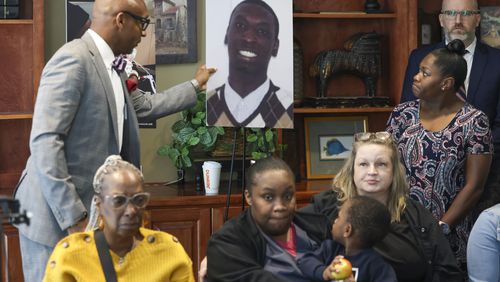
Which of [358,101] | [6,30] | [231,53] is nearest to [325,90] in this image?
[358,101]

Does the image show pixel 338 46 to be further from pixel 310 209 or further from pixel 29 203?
pixel 29 203

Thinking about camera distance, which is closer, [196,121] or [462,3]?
[462,3]

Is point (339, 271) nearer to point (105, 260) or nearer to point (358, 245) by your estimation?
point (358, 245)

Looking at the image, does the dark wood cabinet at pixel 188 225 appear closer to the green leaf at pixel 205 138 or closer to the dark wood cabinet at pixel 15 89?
the green leaf at pixel 205 138

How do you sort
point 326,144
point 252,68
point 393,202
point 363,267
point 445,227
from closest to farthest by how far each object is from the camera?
point 363,267 → point 393,202 → point 445,227 → point 252,68 → point 326,144

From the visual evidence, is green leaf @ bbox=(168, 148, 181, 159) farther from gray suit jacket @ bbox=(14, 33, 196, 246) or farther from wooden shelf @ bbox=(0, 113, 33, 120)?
gray suit jacket @ bbox=(14, 33, 196, 246)

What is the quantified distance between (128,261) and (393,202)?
0.95 m

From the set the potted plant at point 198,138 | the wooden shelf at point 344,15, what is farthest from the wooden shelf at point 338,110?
the wooden shelf at point 344,15

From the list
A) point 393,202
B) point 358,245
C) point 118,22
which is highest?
point 118,22

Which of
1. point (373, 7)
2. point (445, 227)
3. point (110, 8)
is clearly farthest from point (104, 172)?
point (373, 7)

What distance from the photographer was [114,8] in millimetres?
3074

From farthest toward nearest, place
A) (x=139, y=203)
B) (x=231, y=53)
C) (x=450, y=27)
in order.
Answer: (x=450, y=27) < (x=231, y=53) < (x=139, y=203)

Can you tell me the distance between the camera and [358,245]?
2824 mm

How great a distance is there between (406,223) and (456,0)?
173cm
